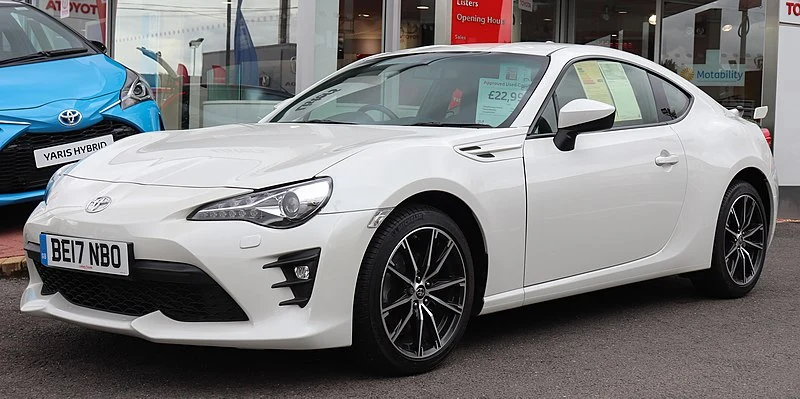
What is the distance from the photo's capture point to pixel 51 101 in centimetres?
611

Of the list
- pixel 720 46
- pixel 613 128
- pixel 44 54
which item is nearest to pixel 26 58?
pixel 44 54

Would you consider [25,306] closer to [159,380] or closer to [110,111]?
[159,380]

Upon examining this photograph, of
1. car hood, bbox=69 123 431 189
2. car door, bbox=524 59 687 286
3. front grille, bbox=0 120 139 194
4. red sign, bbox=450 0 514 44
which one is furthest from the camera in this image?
red sign, bbox=450 0 514 44

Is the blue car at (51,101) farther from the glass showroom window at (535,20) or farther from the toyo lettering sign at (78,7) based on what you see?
the glass showroom window at (535,20)

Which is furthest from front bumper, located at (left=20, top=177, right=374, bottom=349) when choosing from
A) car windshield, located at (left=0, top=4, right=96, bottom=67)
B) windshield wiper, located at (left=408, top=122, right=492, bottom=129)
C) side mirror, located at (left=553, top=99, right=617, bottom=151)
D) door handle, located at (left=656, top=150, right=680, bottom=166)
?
car windshield, located at (left=0, top=4, right=96, bottom=67)

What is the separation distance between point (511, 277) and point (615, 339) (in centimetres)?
73

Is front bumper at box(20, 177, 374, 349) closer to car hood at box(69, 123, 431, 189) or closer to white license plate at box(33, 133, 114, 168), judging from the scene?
car hood at box(69, 123, 431, 189)

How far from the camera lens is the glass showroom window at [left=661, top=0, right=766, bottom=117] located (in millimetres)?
11688

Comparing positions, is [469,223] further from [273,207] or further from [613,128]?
[613,128]

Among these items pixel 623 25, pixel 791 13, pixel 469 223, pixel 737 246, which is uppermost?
pixel 623 25

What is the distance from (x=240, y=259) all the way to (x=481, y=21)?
6.87 m

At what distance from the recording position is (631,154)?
4672 mm

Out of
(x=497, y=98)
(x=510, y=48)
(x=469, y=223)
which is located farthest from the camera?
(x=510, y=48)

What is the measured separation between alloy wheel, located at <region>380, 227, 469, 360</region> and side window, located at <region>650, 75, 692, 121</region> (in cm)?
183
